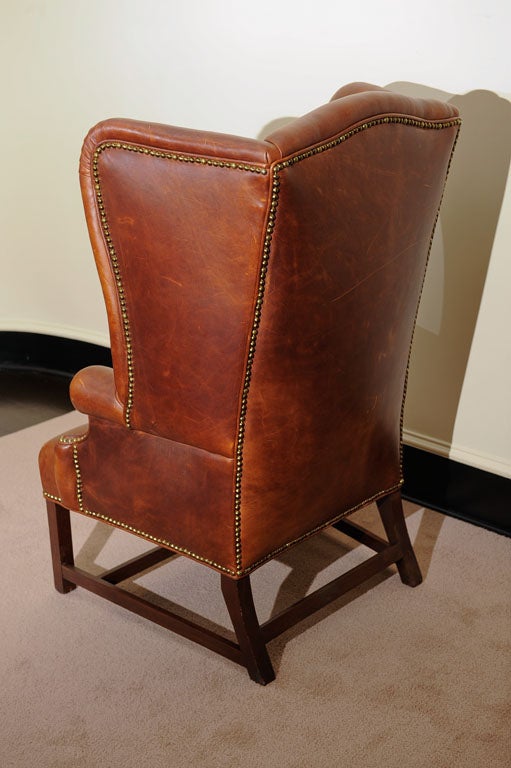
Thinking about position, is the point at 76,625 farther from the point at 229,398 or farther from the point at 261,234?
the point at 261,234

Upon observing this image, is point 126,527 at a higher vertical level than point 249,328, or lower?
lower

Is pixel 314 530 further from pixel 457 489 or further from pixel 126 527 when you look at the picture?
pixel 457 489

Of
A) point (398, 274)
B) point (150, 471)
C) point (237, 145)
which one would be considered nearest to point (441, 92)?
point (398, 274)

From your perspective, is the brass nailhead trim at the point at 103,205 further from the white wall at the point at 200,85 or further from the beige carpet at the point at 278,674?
the white wall at the point at 200,85

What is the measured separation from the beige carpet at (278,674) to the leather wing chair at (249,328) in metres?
0.10

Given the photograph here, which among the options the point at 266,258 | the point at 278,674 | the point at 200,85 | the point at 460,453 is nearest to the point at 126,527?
the point at 278,674

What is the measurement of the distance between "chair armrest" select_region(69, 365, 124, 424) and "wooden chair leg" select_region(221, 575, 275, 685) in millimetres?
397

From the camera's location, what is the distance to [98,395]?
171cm

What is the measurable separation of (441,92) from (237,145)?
1.09 meters

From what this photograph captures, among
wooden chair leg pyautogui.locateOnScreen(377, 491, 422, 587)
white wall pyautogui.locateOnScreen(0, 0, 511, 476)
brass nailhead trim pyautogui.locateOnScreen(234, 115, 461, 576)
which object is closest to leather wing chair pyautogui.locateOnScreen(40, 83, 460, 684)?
brass nailhead trim pyautogui.locateOnScreen(234, 115, 461, 576)

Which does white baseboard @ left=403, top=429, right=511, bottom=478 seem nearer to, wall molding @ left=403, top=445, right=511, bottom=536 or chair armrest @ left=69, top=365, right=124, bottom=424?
wall molding @ left=403, top=445, right=511, bottom=536

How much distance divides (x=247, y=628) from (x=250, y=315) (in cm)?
68

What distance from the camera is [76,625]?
1989 mm

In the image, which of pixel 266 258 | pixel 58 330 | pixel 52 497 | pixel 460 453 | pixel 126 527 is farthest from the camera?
pixel 58 330
